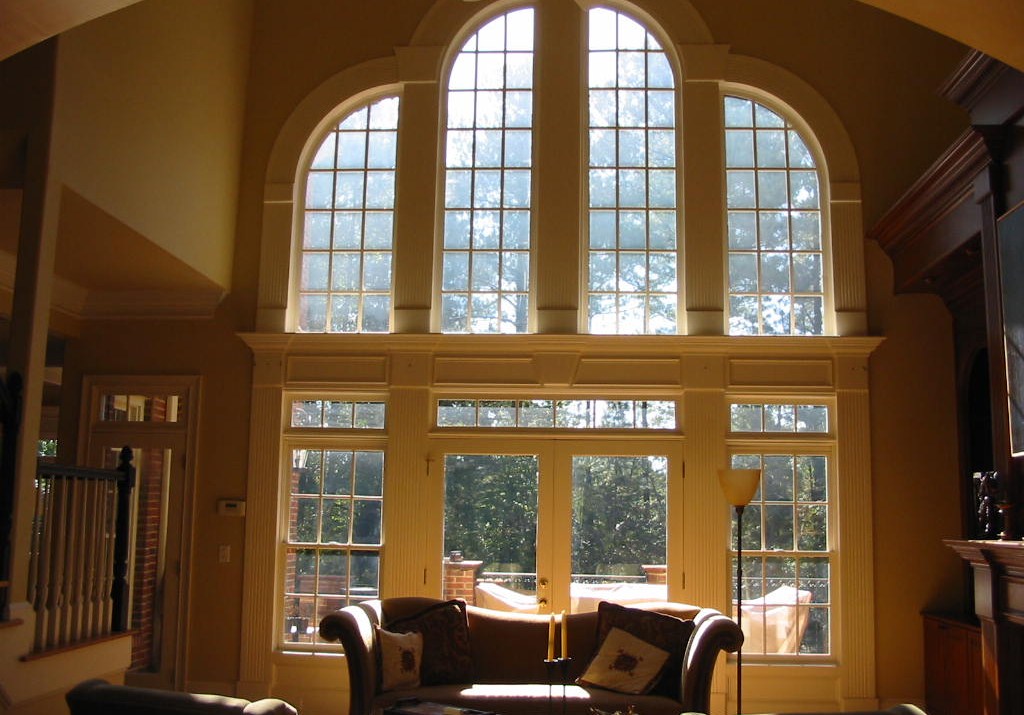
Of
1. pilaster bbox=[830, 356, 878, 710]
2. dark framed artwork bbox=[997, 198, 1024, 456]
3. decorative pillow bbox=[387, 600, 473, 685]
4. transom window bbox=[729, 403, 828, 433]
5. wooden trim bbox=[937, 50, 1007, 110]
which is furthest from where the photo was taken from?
transom window bbox=[729, 403, 828, 433]

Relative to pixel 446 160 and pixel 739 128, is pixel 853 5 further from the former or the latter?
pixel 446 160

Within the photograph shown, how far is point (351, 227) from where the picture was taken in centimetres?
765

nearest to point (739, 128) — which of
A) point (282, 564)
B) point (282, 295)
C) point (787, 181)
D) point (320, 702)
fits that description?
point (787, 181)

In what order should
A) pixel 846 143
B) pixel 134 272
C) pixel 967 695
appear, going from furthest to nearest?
pixel 846 143 < pixel 134 272 < pixel 967 695

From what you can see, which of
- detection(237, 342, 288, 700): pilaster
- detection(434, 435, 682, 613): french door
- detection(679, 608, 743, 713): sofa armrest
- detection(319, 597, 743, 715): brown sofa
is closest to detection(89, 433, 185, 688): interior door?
detection(237, 342, 288, 700): pilaster

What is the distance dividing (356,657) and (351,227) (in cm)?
338

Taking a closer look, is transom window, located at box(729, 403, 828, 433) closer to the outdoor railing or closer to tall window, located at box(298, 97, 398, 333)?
tall window, located at box(298, 97, 398, 333)

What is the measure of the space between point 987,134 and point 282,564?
533cm

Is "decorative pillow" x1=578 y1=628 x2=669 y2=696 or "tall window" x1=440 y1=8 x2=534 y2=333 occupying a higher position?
"tall window" x1=440 y1=8 x2=534 y2=333

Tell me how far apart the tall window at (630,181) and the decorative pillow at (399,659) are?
268 cm

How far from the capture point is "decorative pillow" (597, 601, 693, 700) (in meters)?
5.78

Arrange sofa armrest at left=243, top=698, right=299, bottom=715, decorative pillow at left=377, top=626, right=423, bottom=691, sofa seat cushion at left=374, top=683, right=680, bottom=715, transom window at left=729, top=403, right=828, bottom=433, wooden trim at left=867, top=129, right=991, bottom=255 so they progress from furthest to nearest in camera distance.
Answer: transom window at left=729, top=403, right=828, bottom=433 → decorative pillow at left=377, top=626, right=423, bottom=691 → sofa seat cushion at left=374, top=683, right=680, bottom=715 → wooden trim at left=867, top=129, right=991, bottom=255 → sofa armrest at left=243, top=698, right=299, bottom=715

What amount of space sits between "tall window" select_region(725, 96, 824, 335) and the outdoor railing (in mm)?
4438

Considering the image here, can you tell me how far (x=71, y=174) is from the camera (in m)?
5.22
